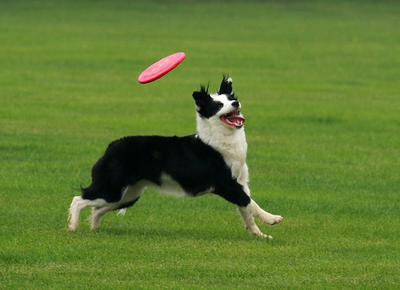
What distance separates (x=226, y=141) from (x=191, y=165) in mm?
470

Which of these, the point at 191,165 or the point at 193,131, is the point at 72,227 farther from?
the point at 193,131

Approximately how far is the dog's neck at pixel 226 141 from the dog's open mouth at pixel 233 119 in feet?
0.28

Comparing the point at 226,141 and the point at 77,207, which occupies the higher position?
the point at 226,141

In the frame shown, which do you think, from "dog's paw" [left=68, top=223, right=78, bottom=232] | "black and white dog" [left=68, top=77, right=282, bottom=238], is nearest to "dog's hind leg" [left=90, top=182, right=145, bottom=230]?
"black and white dog" [left=68, top=77, right=282, bottom=238]

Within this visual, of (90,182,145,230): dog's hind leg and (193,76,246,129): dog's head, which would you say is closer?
(193,76,246,129): dog's head

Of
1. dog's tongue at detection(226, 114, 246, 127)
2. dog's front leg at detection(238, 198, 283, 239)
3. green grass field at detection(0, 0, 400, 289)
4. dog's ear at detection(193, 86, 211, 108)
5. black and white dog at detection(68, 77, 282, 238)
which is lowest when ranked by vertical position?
green grass field at detection(0, 0, 400, 289)

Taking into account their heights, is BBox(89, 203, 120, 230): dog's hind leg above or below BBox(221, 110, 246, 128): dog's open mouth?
below

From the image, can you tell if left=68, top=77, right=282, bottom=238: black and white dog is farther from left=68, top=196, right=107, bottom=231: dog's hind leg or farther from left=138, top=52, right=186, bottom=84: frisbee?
left=138, top=52, right=186, bottom=84: frisbee

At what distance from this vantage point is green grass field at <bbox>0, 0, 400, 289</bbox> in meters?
7.45

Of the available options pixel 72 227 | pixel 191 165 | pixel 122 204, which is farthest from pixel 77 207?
pixel 191 165

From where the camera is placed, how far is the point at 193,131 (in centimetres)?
1655

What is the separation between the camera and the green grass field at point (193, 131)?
7.45m

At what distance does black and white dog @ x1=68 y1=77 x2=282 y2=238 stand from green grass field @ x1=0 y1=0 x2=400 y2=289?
458 mm

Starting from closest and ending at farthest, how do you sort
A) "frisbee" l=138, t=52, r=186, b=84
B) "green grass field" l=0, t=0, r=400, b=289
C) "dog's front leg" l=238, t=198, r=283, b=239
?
"green grass field" l=0, t=0, r=400, b=289 < "dog's front leg" l=238, t=198, r=283, b=239 < "frisbee" l=138, t=52, r=186, b=84
